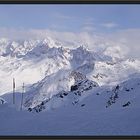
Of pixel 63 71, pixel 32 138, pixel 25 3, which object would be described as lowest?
pixel 32 138

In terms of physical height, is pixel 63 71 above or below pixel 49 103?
above

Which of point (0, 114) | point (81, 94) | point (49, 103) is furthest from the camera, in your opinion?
point (49, 103)

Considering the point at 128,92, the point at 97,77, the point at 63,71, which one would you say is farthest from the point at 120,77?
the point at 128,92

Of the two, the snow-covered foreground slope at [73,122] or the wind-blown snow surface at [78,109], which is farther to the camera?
the wind-blown snow surface at [78,109]

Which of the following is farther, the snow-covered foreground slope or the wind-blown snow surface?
the wind-blown snow surface

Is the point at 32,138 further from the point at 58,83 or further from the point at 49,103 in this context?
the point at 58,83

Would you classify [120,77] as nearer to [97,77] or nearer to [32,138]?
[97,77]


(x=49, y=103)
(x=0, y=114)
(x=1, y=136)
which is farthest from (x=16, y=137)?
(x=49, y=103)

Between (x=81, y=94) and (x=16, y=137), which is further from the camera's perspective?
(x=81, y=94)

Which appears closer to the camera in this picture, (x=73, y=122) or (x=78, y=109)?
(x=73, y=122)

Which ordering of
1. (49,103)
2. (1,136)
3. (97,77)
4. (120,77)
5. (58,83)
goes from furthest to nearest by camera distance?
1. (120,77)
2. (97,77)
3. (58,83)
4. (49,103)
5. (1,136)
